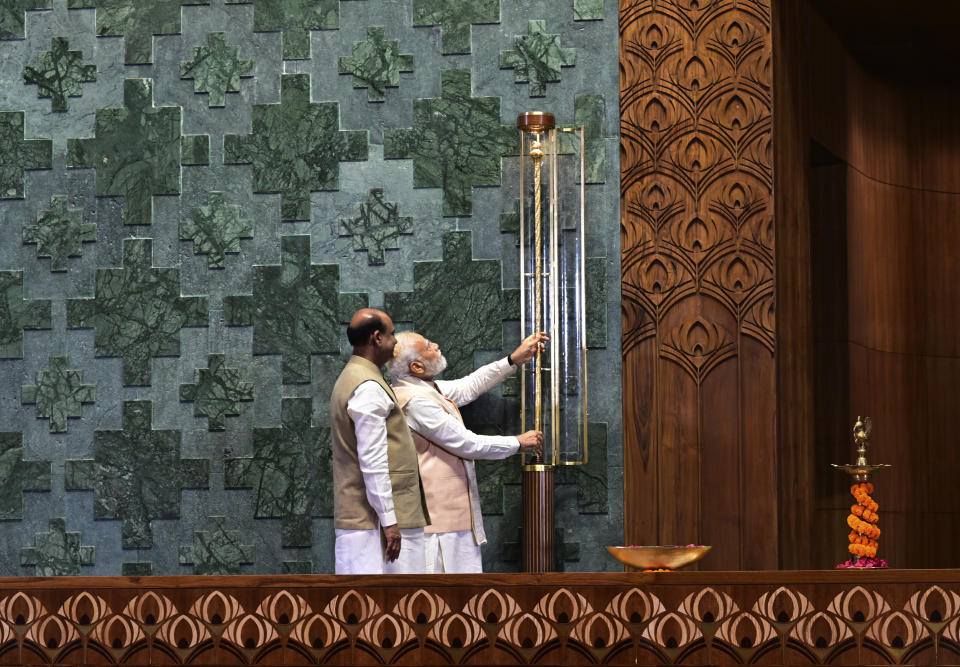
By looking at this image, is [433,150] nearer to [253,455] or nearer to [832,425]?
[253,455]

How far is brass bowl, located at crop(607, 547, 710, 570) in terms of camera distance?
4465 millimetres

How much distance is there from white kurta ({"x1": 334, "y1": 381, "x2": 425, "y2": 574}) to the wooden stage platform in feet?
5.36

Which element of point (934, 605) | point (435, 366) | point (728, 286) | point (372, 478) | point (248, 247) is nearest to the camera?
point (934, 605)

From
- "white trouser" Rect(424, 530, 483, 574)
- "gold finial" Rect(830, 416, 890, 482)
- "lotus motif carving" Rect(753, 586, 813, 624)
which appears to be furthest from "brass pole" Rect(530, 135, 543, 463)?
"lotus motif carving" Rect(753, 586, 813, 624)

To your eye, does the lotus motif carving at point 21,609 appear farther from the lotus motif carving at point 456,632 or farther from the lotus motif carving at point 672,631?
the lotus motif carving at point 672,631

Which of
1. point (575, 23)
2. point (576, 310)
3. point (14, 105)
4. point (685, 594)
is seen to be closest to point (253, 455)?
point (576, 310)

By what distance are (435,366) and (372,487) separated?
0.85 m

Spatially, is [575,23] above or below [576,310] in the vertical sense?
above

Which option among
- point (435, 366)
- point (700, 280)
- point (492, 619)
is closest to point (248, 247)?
point (435, 366)

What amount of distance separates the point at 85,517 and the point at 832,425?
397 cm

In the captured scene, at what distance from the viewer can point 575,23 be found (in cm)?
661

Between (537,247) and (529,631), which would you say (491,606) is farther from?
(537,247)

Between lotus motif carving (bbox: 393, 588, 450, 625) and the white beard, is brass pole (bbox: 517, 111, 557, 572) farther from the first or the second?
lotus motif carving (bbox: 393, 588, 450, 625)

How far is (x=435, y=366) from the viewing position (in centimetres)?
609
